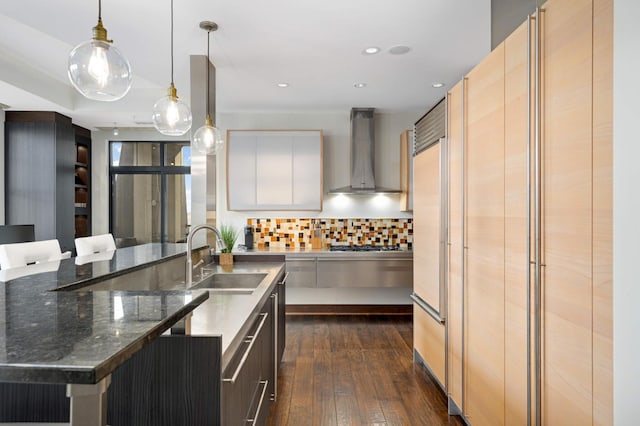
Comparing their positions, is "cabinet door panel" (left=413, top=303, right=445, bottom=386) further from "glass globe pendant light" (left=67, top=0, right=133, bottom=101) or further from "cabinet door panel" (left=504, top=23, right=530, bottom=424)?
"glass globe pendant light" (left=67, top=0, right=133, bottom=101)

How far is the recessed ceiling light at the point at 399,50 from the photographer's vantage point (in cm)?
324

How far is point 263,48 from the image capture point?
3.24 m

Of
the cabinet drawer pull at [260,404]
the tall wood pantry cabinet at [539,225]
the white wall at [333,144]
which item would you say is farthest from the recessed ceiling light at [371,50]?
the cabinet drawer pull at [260,404]

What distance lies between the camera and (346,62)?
3559 millimetres

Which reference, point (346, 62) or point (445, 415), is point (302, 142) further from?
point (445, 415)

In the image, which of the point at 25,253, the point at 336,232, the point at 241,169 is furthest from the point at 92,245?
the point at 336,232

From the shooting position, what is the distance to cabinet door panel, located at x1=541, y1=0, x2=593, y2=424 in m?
1.28

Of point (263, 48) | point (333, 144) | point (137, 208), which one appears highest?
point (263, 48)

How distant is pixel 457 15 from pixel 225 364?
2.65 meters

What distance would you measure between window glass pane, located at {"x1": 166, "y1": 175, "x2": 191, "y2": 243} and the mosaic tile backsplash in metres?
1.72

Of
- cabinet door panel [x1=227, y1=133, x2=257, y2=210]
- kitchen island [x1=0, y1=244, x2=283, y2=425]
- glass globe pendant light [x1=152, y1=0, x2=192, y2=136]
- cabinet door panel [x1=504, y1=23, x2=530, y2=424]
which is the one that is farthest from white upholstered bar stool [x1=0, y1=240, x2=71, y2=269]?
cabinet door panel [x1=504, y1=23, x2=530, y2=424]

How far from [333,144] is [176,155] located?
8.84 feet

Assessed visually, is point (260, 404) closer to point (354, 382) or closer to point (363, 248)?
point (354, 382)

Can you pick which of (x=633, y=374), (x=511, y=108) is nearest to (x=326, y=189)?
(x=511, y=108)
